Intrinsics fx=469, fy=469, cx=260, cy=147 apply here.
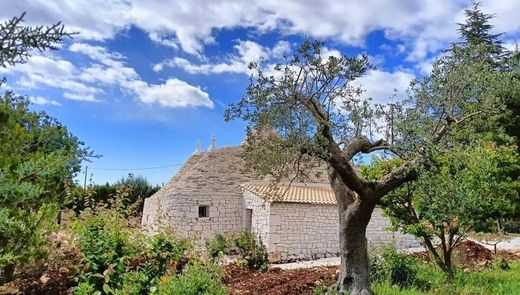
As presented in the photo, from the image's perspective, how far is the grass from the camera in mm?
8617

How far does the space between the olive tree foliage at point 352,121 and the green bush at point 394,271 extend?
5.70 feet

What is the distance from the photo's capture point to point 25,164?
3590mm

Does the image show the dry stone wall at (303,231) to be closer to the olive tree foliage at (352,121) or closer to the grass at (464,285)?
the grass at (464,285)

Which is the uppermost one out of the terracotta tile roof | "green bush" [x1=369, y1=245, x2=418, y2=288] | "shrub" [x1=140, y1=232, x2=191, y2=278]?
the terracotta tile roof

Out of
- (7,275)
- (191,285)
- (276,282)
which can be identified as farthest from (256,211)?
(191,285)

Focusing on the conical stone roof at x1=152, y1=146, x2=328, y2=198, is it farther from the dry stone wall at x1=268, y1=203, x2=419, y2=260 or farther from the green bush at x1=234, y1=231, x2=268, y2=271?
the green bush at x1=234, y1=231, x2=268, y2=271

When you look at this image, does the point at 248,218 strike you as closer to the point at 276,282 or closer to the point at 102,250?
the point at 276,282

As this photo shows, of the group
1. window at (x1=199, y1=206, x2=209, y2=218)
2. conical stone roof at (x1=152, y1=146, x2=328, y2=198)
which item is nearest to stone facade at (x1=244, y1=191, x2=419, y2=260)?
conical stone roof at (x1=152, y1=146, x2=328, y2=198)

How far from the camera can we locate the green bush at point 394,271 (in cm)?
951

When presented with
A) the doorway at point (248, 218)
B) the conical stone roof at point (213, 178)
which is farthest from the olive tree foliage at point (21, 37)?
the doorway at point (248, 218)

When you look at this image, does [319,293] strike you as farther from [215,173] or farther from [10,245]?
[215,173]

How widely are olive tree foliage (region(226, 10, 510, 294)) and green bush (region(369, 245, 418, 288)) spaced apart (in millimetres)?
1738

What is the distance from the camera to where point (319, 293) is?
8219mm

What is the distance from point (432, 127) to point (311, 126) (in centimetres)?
218
